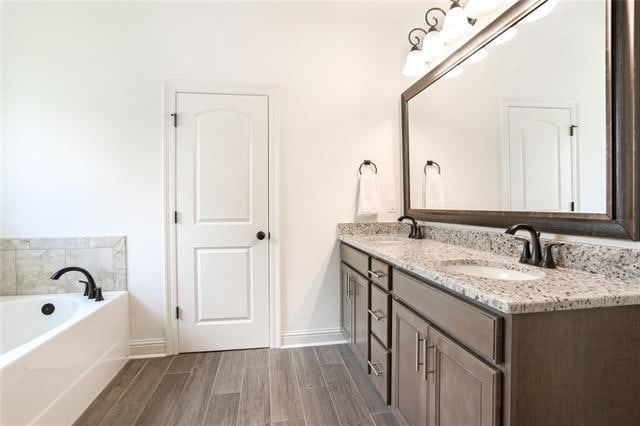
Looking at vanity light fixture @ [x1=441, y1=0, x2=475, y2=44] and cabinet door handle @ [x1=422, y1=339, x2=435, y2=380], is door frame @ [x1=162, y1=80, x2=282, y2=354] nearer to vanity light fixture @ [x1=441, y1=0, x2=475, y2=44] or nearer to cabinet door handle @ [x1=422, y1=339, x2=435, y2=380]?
vanity light fixture @ [x1=441, y1=0, x2=475, y2=44]

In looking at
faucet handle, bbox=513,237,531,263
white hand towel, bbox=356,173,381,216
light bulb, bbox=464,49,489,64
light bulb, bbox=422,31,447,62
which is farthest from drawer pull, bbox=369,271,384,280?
light bulb, bbox=422,31,447,62

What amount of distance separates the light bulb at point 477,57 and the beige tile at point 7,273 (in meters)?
3.22

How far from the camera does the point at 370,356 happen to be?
1.80 meters

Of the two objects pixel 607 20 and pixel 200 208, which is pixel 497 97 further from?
pixel 200 208

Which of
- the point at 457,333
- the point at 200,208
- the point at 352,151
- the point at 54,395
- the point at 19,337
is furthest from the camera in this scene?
the point at 352,151

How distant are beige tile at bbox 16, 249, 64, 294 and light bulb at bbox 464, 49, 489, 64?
295cm

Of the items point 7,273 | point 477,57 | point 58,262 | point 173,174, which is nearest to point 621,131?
point 477,57

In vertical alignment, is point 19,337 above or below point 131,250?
below

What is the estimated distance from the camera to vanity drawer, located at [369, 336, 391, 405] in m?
1.56

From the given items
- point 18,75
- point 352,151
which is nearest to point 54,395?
point 18,75

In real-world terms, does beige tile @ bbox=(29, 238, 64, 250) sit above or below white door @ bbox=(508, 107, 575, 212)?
below

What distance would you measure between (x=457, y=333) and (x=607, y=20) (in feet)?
3.82

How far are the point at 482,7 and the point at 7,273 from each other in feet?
10.9

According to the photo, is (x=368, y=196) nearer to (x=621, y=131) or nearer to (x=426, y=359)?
(x=426, y=359)
